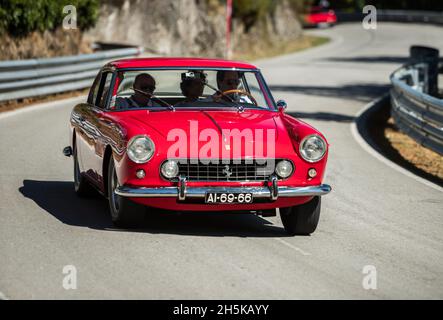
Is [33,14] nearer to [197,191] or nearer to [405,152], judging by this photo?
[405,152]

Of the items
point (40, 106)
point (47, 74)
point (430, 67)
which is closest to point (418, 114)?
point (40, 106)

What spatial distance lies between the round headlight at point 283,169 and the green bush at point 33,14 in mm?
15026

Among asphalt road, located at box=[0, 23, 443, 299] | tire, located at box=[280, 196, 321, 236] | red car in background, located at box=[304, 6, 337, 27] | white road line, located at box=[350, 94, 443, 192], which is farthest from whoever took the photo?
red car in background, located at box=[304, 6, 337, 27]

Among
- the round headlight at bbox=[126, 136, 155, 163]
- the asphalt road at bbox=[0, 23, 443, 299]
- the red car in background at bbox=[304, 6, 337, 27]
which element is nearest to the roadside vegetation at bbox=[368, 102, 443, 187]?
the asphalt road at bbox=[0, 23, 443, 299]

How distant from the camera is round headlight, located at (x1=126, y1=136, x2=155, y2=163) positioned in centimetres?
776

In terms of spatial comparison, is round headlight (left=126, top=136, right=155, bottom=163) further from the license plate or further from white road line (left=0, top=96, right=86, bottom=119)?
white road line (left=0, top=96, right=86, bottom=119)

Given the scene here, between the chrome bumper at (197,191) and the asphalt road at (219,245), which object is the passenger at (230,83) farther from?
the chrome bumper at (197,191)

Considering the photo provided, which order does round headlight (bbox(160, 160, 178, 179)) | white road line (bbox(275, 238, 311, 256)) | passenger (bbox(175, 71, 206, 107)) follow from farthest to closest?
1. passenger (bbox(175, 71, 206, 107))
2. round headlight (bbox(160, 160, 178, 179))
3. white road line (bbox(275, 238, 311, 256))

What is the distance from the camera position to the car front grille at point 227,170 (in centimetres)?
779

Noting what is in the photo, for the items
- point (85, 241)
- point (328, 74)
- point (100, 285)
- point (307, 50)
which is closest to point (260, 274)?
point (100, 285)

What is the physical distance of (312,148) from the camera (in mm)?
8102

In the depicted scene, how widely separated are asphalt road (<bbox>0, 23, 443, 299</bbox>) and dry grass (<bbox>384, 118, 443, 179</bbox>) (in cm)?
86

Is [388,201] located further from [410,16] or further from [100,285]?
[410,16]

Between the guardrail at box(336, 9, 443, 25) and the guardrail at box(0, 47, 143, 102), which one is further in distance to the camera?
the guardrail at box(336, 9, 443, 25)
